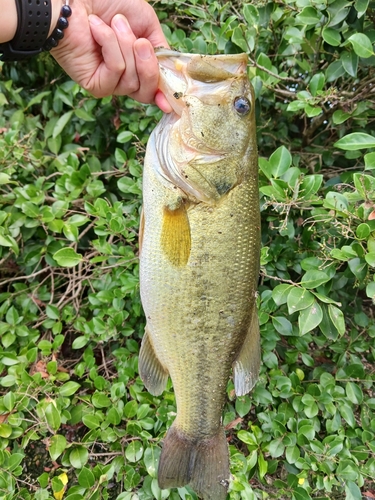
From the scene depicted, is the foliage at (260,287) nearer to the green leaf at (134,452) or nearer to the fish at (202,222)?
the green leaf at (134,452)

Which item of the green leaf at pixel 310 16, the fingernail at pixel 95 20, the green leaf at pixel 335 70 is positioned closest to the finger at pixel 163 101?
the fingernail at pixel 95 20

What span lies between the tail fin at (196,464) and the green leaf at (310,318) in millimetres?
537

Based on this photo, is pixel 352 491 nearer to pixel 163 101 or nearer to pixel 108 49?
pixel 163 101

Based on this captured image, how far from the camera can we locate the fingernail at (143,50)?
52.7 inches

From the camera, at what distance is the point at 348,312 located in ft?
7.20

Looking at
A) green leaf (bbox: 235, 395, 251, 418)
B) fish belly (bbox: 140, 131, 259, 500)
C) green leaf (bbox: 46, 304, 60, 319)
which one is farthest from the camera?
green leaf (bbox: 46, 304, 60, 319)

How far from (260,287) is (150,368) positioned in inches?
32.9

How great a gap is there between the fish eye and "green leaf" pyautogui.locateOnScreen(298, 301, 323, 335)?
2.59 feet

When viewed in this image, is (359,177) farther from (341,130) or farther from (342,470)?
(342,470)

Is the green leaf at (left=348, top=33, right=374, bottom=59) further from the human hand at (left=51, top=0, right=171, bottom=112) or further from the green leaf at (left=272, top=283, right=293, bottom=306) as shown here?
the green leaf at (left=272, top=283, right=293, bottom=306)

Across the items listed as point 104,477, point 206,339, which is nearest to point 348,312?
point 206,339

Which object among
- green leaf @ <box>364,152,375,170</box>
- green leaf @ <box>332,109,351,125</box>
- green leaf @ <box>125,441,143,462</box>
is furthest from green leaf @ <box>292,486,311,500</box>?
green leaf @ <box>332,109,351,125</box>

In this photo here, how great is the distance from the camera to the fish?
142 centimetres

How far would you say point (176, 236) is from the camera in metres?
1.42
